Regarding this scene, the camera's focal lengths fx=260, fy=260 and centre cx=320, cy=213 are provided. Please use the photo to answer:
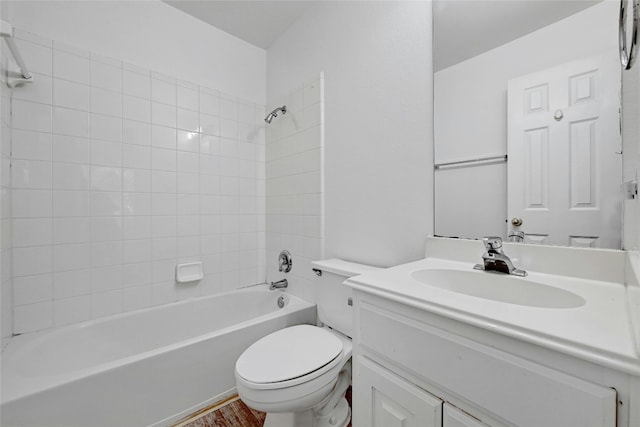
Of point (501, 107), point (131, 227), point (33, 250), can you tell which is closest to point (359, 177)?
point (501, 107)

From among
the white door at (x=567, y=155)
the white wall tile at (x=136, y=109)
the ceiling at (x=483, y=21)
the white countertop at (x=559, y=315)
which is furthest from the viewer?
the white wall tile at (x=136, y=109)

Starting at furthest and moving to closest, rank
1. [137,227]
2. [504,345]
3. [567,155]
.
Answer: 1. [137,227]
2. [567,155]
3. [504,345]

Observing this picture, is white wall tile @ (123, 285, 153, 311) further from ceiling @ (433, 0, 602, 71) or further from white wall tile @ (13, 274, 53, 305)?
ceiling @ (433, 0, 602, 71)

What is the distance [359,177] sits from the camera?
146 centimetres

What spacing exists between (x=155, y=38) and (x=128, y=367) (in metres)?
1.94

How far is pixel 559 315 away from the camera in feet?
1.77

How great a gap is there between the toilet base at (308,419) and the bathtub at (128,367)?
37 cm

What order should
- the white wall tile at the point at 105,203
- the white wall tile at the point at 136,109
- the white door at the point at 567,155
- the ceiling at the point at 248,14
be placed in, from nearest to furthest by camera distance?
1. the white door at the point at 567,155
2. the white wall tile at the point at 105,203
3. the white wall tile at the point at 136,109
4. the ceiling at the point at 248,14

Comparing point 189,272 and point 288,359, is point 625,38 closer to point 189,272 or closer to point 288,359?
point 288,359

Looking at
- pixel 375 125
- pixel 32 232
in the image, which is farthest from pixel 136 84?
pixel 375 125

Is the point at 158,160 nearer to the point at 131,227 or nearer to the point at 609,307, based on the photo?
the point at 131,227

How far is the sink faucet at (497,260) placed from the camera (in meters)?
0.87

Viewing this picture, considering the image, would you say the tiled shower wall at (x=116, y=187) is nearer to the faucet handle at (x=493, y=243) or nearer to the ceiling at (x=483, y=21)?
the ceiling at (x=483, y=21)

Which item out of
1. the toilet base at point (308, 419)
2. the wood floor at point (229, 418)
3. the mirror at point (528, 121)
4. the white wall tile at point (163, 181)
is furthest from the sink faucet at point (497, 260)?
the white wall tile at point (163, 181)
